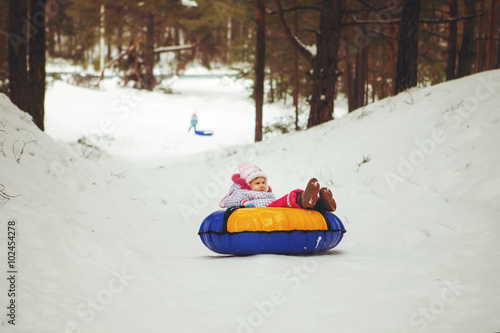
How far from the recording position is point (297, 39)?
44.9ft

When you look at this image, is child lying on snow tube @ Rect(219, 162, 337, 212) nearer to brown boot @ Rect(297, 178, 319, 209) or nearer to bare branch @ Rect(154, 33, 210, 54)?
brown boot @ Rect(297, 178, 319, 209)

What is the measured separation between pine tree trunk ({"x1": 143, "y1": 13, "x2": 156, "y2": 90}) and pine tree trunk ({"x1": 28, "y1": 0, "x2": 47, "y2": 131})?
18.7m

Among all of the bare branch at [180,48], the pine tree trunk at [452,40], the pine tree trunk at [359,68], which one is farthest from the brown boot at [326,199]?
the bare branch at [180,48]

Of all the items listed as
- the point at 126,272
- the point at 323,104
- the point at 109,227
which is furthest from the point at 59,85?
the point at 126,272

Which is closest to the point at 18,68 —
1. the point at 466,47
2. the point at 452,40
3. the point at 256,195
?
the point at 256,195

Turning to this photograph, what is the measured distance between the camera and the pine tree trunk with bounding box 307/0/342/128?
12570 mm

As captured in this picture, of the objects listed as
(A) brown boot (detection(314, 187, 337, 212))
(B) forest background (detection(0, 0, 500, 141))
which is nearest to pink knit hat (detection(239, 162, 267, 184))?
(A) brown boot (detection(314, 187, 337, 212))

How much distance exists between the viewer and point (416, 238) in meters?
5.21

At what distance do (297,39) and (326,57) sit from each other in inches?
60.1

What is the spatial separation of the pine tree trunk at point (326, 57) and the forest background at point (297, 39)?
31mm

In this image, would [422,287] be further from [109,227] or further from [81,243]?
[109,227]

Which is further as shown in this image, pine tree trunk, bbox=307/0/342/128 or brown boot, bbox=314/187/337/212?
pine tree trunk, bbox=307/0/342/128

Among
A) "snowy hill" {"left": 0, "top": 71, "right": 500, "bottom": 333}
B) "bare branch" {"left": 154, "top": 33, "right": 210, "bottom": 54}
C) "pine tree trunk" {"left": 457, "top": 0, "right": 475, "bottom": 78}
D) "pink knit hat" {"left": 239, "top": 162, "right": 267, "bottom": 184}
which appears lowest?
"snowy hill" {"left": 0, "top": 71, "right": 500, "bottom": 333}

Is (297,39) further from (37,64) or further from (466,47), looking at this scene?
(37,64)
